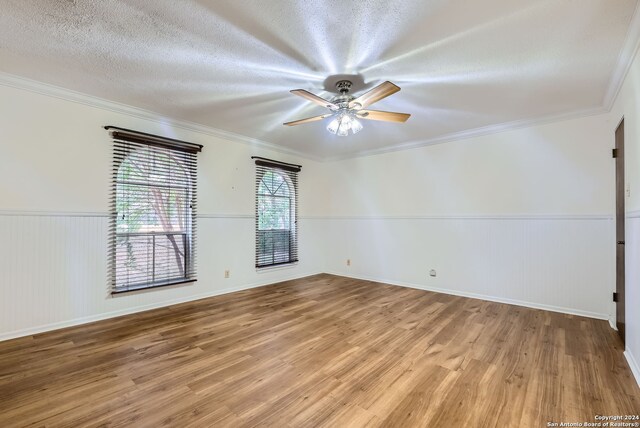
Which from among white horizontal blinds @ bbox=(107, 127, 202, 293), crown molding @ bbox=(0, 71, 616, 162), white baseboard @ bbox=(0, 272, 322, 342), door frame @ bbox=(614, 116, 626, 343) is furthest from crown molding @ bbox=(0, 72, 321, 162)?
door frame @ bbox=(614, 116, 626, 343)

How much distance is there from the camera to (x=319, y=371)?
2.19m

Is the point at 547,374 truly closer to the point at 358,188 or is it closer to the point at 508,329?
the point at 508,329

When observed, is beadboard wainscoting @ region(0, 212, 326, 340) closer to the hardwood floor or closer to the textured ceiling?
the hardwood floor

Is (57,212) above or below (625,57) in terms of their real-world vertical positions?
below

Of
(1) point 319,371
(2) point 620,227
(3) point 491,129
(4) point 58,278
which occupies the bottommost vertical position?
(1) point 319,371

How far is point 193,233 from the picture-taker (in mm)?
4051

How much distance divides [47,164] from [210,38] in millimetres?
2301

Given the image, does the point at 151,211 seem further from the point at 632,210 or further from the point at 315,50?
the point at 632,210

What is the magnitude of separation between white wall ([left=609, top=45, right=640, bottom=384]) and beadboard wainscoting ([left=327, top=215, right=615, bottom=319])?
100 cm

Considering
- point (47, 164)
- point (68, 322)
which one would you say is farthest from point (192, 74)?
point (68, 322)

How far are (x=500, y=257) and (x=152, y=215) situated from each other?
471 cm

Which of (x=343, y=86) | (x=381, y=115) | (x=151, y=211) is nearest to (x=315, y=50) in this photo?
(x=343, y=86)

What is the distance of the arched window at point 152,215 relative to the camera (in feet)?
11.2

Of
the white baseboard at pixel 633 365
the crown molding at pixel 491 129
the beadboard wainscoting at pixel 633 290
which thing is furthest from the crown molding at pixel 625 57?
the white baseboard at pixel 633 365
